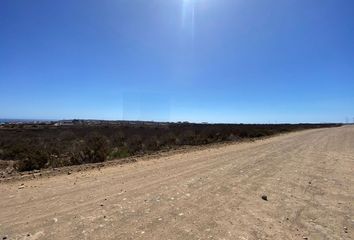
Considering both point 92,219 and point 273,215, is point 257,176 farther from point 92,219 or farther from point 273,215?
point 92,219

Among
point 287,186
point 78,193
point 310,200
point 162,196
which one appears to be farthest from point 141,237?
point 287,186

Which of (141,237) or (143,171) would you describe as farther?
(143,171)

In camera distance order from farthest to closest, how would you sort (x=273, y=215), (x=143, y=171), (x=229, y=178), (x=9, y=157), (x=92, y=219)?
1. (x=9, y=157)
2. (x=143, y=171)
3. (x=229, y=178)
4. (x=273, y=215)
5. (x=92, y=219)

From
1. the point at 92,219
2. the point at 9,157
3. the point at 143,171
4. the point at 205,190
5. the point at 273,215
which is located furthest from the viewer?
the point at 9,157

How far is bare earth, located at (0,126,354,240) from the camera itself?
6340 millimetres

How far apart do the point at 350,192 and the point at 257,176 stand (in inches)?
117

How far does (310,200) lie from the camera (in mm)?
8969

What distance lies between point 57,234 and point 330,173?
10.8 metres

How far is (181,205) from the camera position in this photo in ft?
26.3

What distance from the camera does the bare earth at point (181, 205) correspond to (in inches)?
250

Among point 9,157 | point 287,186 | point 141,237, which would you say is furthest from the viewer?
point 9,157

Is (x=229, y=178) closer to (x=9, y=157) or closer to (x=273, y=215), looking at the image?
(x=273, y=215)

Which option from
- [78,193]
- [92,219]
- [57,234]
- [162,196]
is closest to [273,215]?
[162,196]

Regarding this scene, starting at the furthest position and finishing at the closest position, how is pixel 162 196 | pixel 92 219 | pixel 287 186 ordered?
pixel 287 186, pixel 162 196, pixel 92 219
